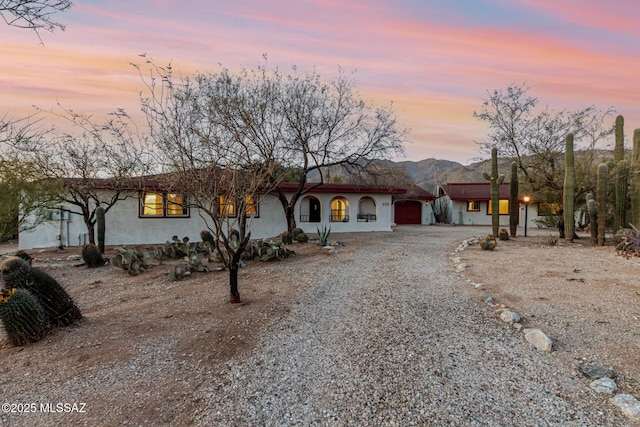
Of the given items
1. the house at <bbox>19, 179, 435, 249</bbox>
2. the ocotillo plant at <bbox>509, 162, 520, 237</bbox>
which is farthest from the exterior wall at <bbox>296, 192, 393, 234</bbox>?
the ocotillo plant at <bbox>509, 162, 520, 237</bbox>

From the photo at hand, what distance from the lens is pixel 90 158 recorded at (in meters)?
10.8

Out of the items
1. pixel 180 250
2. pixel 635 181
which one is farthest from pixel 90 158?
pixel 635 181

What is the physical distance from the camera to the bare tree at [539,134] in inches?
536

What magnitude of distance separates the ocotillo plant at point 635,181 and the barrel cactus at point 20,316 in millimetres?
15163

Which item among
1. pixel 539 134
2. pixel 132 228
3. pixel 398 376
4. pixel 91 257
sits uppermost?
pixel 539 134

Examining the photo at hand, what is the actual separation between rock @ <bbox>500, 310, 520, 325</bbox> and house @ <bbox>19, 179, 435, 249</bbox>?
704 centimetres

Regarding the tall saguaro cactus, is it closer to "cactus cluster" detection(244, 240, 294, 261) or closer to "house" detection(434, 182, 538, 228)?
"cactus cluster" detection(244, 240, 294, 261)

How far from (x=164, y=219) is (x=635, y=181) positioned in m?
17.6

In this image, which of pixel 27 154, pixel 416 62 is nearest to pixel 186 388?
pixel 27 154

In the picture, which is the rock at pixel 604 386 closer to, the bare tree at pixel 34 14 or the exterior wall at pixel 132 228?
the bare tree at pixel 34 14

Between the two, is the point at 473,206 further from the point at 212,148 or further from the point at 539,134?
the point at 212,148

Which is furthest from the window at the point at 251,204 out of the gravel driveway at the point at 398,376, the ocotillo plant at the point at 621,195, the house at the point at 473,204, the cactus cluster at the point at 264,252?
the house at the point at 473,204

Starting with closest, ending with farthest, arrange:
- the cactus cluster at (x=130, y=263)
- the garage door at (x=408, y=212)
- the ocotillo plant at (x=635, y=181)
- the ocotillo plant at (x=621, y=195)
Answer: the cactus cluster at (x=130, y=263), the ocotillo plant at (x=635, y=181), the ocotillo plant at (x=621, y=195), the garage door at (x=408, y=212)

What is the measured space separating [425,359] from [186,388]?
231cm
